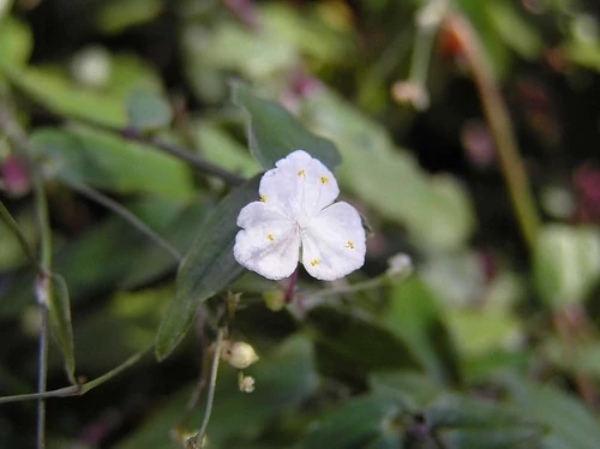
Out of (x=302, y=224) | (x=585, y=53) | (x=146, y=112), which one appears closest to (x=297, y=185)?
(x=302, y=224)

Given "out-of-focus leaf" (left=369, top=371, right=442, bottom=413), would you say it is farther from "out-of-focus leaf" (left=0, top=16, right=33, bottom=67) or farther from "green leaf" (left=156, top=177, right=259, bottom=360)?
"out-of-focus leaf" (left=0, top=16, right=33, bottom=67)

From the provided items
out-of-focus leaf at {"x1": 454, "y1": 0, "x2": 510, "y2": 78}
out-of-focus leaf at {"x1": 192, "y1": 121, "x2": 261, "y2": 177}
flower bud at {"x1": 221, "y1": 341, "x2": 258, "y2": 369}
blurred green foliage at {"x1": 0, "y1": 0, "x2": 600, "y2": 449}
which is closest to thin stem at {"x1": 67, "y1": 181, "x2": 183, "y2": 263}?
blurred green foliage at {"x1": 0, "y1": 0, "x2": 600, "y2": 449}

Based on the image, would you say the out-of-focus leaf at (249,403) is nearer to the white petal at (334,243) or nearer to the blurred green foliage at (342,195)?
the blurred green foliage at (342,195)

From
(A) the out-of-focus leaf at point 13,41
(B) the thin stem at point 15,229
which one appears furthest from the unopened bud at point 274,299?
(A) the out-of-focus leaf at point 13,41

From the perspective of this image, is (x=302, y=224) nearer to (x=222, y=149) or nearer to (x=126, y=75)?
(x=222, y=149)

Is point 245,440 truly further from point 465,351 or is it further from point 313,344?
point 465,351
